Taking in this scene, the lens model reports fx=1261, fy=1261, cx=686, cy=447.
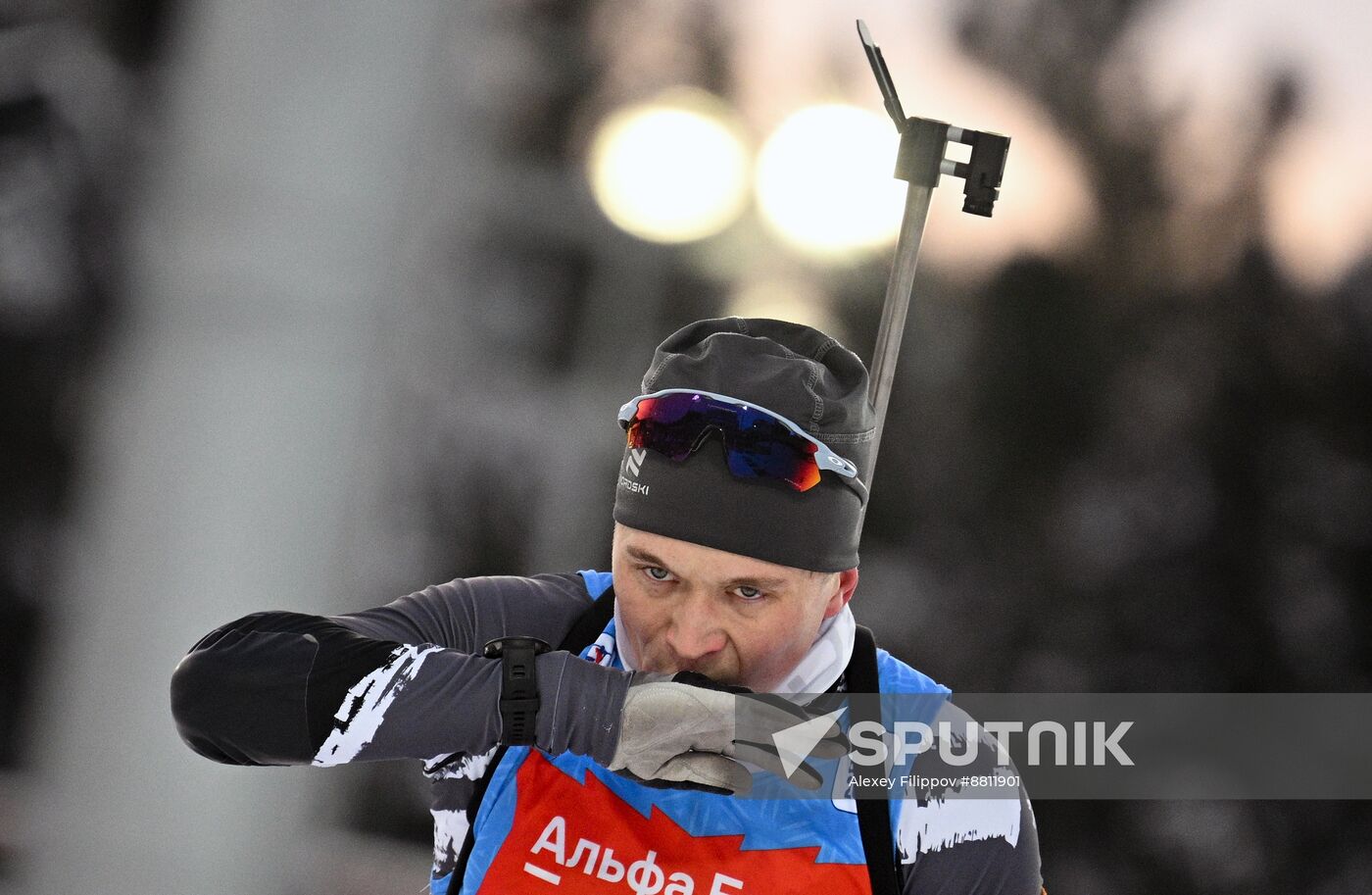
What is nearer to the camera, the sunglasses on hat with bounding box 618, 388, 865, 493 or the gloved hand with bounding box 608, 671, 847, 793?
the gloved hand with bounding box 608, 671, 847, 793

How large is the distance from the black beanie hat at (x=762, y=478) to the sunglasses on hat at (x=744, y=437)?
1 centimetres

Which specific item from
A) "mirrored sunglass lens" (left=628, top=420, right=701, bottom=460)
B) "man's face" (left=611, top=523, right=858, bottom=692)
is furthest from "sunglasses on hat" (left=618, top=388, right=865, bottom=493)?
"man's face" (left=611, top=523, right=858, bottom=692)

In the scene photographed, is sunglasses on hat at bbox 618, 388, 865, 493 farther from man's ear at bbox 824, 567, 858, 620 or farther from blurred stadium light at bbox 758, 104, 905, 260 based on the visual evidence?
blurred stadium light at bbox 758, 104, 905, 260

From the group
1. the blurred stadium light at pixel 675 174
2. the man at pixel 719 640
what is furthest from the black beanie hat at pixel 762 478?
the blurred stadium light at pixel 675 174

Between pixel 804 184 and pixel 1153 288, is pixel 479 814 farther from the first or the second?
pixel 1153 288

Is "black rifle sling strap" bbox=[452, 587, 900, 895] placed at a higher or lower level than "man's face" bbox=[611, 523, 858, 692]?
lower

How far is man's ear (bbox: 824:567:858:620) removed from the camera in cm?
181

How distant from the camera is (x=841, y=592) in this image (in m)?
1.84

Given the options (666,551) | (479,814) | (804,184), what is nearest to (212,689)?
(479,814)

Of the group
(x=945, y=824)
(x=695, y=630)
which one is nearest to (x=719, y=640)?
(x=695, y=630)

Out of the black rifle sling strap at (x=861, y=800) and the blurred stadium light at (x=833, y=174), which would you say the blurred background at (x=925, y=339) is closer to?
the blurred stadium light at (x=833, y=174)

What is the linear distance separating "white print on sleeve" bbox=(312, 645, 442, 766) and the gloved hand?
27cm

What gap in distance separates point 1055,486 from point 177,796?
765 cm

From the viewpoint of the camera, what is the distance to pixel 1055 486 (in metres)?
9.01
